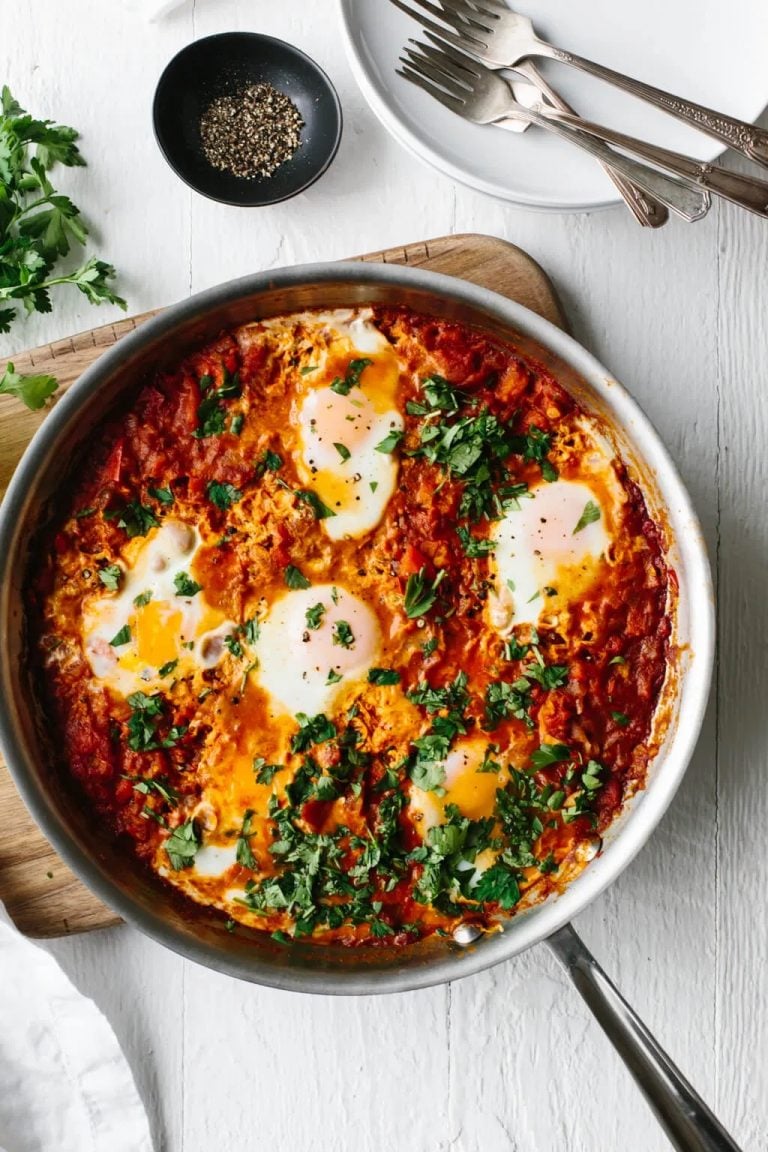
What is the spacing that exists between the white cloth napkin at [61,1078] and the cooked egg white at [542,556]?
2.20m

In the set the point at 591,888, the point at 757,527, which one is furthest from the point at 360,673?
the point at 757,527

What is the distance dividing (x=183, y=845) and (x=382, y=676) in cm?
94

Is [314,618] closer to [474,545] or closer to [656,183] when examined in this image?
[474,545]

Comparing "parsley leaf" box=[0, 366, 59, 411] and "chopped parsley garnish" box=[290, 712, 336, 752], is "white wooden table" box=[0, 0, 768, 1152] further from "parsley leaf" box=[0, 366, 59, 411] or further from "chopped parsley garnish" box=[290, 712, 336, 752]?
"chopped parsley garnish" box=[290, 712, 336, 752]

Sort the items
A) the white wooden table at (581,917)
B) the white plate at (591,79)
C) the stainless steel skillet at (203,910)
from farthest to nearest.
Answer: the white wooden table at (581,917) → the white plate at (591,79) → the stainless steel skillet at (203,910)

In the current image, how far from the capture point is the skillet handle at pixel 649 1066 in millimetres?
3328

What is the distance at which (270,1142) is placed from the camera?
431cm

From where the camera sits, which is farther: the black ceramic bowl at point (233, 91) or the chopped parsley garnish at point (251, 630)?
the black ceramic bowl at point (233, 91)

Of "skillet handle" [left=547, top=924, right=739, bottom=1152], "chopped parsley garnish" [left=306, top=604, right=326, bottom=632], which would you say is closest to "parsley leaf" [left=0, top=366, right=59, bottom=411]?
"chopped parsley garnish" [left=306, top=604, right=326, bottom=632]

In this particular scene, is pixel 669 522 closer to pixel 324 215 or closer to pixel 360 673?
pixel 360 673

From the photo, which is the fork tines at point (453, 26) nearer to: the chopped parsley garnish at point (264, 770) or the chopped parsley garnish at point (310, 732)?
the chopped parsley garnish at point (310, 732)

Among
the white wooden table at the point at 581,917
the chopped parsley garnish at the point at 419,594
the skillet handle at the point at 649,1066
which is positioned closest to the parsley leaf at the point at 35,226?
the white wooden table at the point at 581,917

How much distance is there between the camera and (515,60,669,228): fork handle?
3.87 meters

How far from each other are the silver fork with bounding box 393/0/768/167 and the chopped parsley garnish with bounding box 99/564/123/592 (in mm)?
2237
